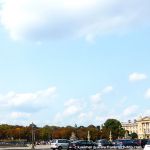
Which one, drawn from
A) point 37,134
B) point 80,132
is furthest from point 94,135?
point 37,134

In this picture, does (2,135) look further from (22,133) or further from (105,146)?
(105,146)

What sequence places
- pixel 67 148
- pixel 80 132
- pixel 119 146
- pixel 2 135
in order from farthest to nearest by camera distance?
pixel 80 132
pixel 2 135
pixel 119 146
pixel 67 148

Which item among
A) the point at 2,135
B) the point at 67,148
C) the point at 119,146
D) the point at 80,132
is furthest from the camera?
the point at 80,132

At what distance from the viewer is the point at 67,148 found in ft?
219

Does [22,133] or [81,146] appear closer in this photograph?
[81,146]

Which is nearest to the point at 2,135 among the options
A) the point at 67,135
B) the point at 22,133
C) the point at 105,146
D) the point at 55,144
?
the point at 22,133

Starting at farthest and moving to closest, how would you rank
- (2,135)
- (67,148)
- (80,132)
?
(80,132)
(2,135)
(67,148)

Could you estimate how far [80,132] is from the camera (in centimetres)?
19675

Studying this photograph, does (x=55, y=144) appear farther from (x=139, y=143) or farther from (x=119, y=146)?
(x=139, y=143)

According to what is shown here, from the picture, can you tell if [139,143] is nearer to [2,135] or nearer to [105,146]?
[105,146]

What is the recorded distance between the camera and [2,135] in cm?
18488

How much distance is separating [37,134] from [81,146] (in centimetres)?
12399

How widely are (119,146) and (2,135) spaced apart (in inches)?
4391

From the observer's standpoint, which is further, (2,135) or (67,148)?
(2,135)
